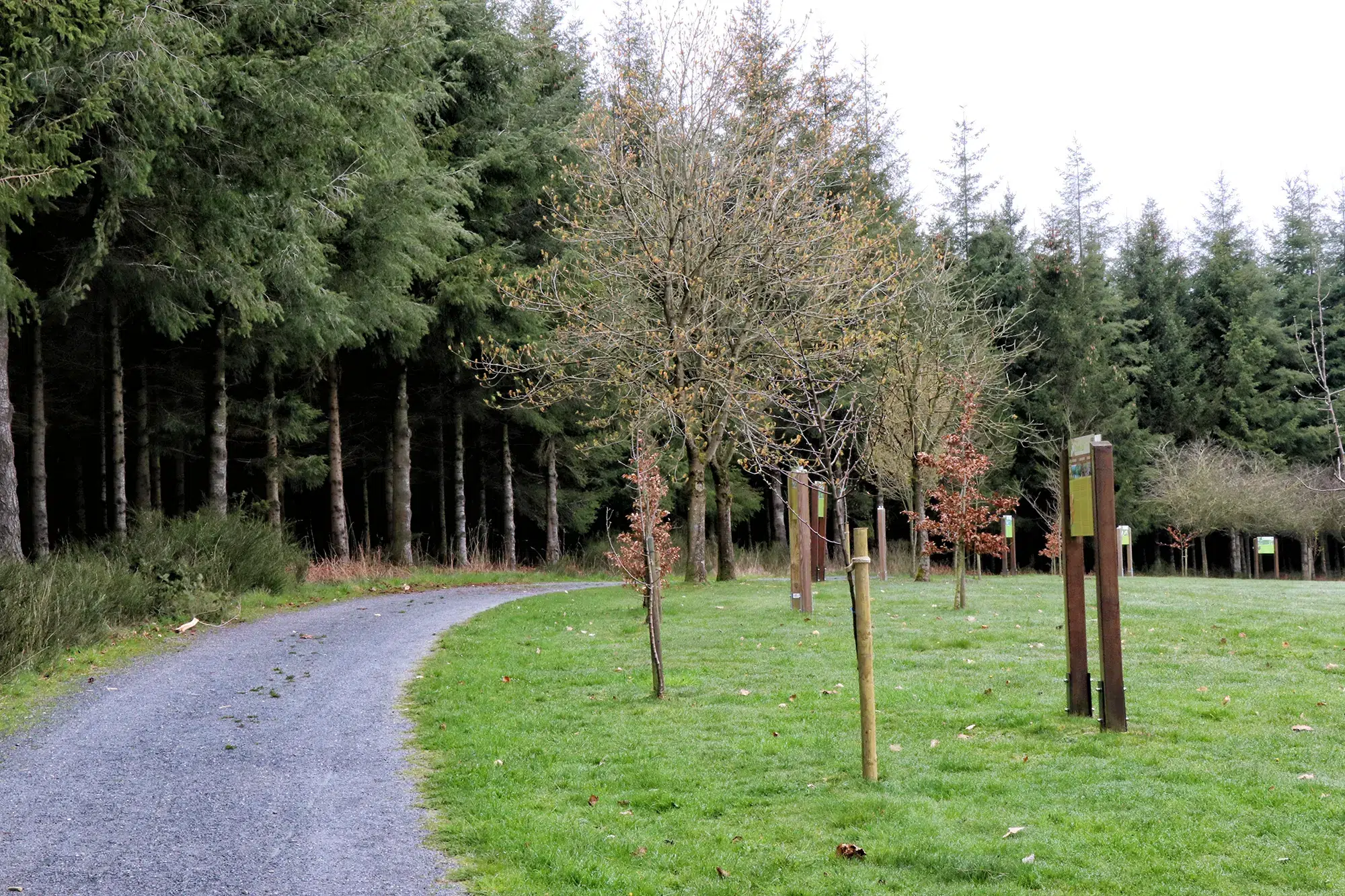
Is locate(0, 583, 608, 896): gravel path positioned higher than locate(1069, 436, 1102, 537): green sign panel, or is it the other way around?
locate(1069, 436, 1102, 537): green sign panel

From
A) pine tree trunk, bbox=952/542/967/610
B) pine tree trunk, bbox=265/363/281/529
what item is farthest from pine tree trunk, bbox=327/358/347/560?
pine tree trunk, bbox=952/542/967/610

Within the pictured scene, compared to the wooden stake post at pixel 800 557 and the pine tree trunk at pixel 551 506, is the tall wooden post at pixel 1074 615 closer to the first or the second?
the wooden stake post at pixel 800 557

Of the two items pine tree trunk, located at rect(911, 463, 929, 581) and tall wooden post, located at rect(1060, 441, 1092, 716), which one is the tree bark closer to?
tall wooden post, located at rect(1060, 441, 1092, 716)

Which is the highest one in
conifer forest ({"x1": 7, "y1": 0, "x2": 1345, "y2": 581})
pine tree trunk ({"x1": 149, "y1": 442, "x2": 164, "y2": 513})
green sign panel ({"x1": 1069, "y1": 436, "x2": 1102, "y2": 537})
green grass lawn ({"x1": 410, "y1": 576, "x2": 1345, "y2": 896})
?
conifer forest ({"x1": 7, "y1": 0, "x2": 1345, "y2": 581})

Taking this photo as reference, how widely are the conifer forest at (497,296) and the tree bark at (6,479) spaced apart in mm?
118

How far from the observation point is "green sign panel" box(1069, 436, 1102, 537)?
21.9 feet

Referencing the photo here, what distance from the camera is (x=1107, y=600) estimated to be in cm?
668

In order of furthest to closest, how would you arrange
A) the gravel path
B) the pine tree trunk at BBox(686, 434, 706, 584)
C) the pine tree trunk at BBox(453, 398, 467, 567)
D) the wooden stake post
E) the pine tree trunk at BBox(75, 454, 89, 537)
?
the pine tree trunk at BBox(75, 454, 89, 537) → the pine tree trunk at BBox(453, 398, 467, 567) → the pine tree trunk at BBox(686, 434, 706, 584) → the wooden stake post → the gravel path

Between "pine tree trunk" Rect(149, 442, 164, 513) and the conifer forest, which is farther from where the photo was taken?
"pine tree trunk" Rect(149, 442, 164, 513)

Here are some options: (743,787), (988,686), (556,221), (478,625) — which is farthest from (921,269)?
(743,787)

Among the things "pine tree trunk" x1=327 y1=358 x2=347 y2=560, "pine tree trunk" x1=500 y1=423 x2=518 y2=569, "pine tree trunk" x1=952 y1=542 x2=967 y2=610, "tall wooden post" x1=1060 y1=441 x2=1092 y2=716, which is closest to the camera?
"tall wooden post" x1=1060 y1=441 x2=1092 y2=716

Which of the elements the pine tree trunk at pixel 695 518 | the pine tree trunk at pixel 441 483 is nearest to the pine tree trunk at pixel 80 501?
the pine tree trunk at pixel 441 483

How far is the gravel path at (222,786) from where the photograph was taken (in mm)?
4629

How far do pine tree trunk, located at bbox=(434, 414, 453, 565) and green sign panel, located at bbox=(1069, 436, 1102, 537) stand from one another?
69.4 feet
